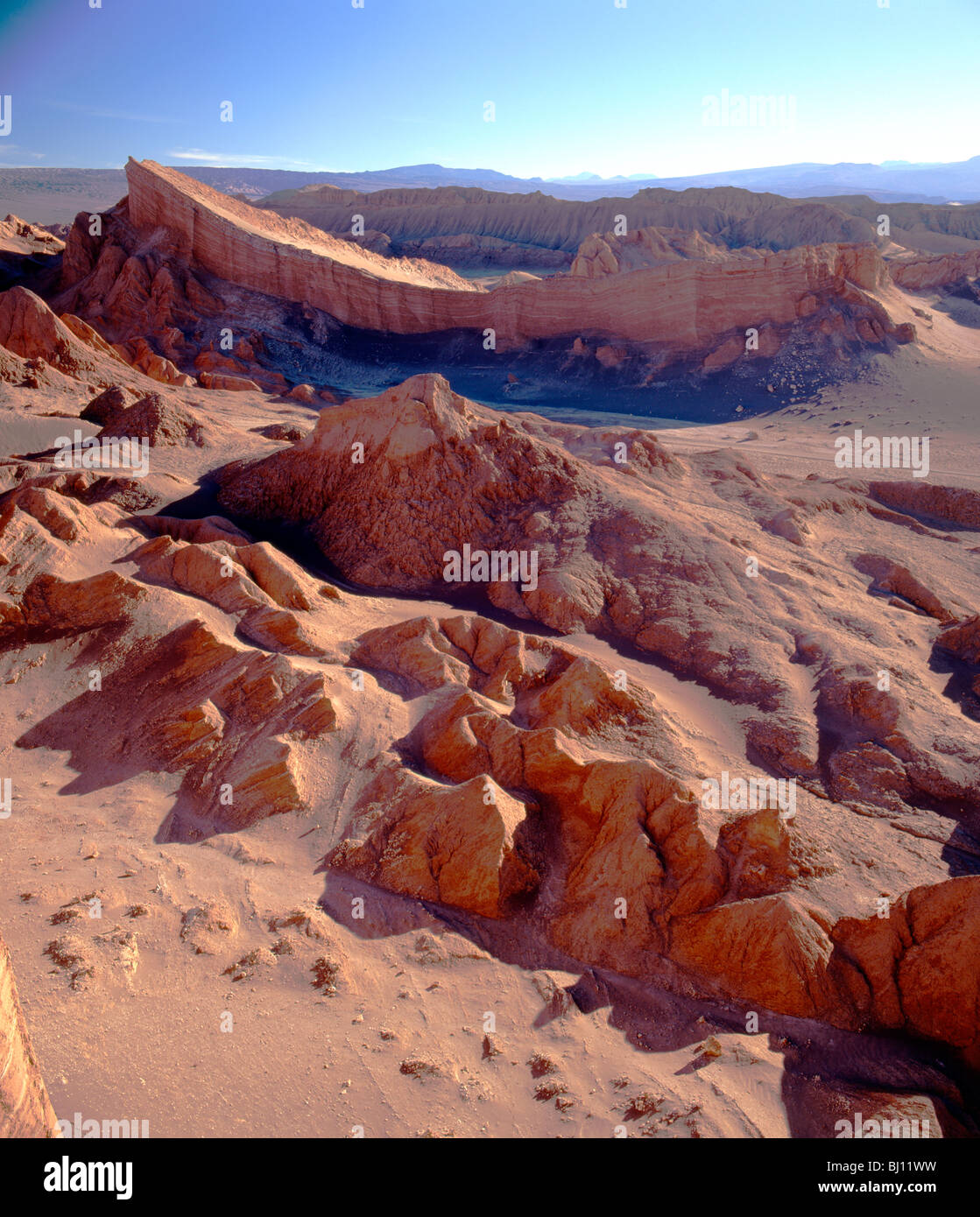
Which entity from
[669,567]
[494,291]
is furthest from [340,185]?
[669,567]

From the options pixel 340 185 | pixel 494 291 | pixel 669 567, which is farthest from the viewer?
pixel 340 185

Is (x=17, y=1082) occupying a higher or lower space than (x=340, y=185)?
lower

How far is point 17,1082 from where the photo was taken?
2.86 meters

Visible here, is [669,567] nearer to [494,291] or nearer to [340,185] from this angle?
[494,291]

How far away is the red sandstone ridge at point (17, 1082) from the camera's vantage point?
2.76 m

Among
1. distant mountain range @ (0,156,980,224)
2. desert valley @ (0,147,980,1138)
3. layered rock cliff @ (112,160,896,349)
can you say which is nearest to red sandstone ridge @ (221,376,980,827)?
desert valley @ (0,147,980,1138)

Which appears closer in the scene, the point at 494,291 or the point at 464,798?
the point at 464,798

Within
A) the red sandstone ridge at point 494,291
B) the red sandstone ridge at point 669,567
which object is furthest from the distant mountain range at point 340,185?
the red sandstone ridge at point 669,567

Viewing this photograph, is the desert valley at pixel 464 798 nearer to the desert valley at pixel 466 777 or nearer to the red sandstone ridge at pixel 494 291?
the desert valley at pixel 466 777

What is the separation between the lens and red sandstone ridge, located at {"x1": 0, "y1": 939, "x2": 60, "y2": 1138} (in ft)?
9.07

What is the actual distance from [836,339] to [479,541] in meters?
20.9

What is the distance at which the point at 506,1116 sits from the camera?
13.1ft

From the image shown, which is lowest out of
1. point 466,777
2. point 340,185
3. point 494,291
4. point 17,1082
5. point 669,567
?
point 466,777

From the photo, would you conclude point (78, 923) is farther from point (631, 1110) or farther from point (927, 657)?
point (927, 657)
